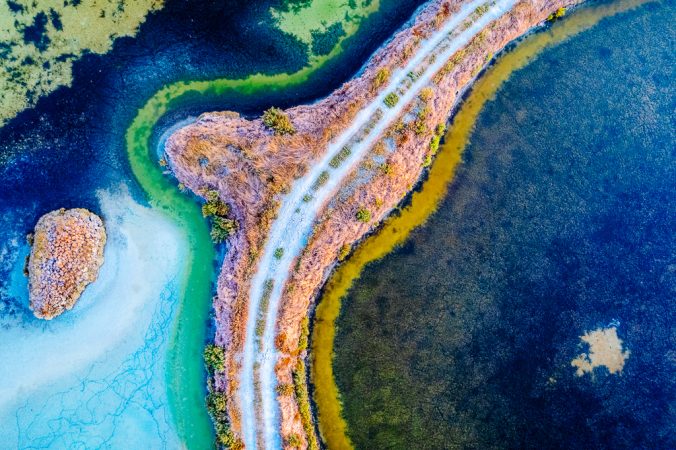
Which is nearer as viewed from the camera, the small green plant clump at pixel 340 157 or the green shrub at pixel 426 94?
the small green plant clump at pixel 340 157

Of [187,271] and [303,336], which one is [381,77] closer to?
[303,336]

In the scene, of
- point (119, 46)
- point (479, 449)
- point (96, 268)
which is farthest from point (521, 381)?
point (119, 46)

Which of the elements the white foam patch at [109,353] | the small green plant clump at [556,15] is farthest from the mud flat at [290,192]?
the small green plant clump at [556,15]

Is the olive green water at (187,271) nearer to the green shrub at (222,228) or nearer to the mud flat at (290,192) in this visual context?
the green shrub at (222,228)

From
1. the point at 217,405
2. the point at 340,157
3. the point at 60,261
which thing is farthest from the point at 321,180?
the point at 60,261

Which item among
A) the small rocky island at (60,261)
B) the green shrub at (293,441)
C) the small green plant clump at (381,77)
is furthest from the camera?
the small green plant clump at (381,77)

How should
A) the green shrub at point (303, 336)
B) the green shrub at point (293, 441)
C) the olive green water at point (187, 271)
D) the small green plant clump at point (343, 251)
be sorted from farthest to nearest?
the small green plant clump at point (343, 251)
the green shrub at point (303, 336)
the olive green water at point (187, 271)
the green shrub at point (293, 441)

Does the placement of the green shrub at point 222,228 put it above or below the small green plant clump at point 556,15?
below

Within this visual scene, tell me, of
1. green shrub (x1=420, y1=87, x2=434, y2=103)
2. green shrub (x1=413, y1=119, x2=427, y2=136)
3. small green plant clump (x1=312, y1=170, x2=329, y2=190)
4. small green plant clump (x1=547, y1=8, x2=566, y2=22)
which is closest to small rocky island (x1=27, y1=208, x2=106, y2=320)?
small green plant clump (x1=312, y1=170, x2=329, y2=190)
